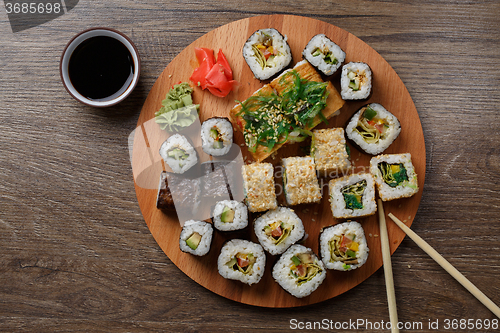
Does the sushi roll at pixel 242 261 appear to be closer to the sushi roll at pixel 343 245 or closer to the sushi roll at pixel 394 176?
the sushi roll at pixel 343 245

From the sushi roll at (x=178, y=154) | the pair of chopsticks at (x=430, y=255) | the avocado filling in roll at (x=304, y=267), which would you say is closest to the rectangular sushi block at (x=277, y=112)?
the sushi roll at (x=178, y=154)

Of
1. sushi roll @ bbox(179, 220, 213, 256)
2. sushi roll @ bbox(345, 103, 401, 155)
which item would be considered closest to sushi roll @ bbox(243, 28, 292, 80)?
sushi roll @ bbox(345, 103, 401, 155)

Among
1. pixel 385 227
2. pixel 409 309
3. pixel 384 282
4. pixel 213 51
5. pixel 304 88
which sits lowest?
pixel 409 309

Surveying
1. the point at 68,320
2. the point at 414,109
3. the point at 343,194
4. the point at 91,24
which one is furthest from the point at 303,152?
the point at 68,320

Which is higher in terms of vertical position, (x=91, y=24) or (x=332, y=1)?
(x=332, y=1)

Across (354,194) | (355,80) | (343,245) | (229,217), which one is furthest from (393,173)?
(229,217)

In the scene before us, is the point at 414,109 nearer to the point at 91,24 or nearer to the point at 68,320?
the point at 91,24
